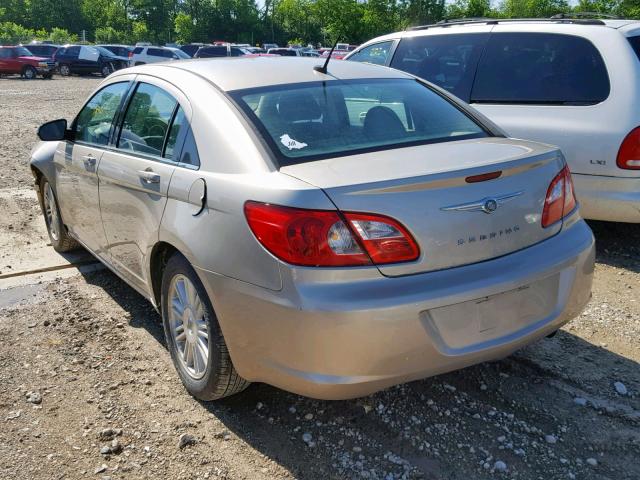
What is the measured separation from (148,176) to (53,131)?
5.32 ft

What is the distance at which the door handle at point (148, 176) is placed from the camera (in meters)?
3.22

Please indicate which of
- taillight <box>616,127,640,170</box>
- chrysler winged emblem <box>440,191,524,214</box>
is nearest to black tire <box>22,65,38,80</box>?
taillight <box>616,127,640,170</box>

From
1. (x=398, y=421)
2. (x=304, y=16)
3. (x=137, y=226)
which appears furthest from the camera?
(x=304, y=16)

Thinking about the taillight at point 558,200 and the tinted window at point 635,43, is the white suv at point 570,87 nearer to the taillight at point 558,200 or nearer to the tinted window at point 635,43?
the tinted window at point 635,43

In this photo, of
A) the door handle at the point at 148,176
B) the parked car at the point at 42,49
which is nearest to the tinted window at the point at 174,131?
the door handle at the point at 148,176

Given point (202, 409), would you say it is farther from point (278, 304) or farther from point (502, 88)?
point (502, 88)

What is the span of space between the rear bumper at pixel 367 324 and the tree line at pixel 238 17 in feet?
230

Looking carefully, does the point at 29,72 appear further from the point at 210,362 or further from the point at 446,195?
the point at 446,195

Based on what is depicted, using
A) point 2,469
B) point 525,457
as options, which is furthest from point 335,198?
point 2,469

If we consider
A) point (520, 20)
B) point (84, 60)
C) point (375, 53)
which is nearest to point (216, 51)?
point (84, 60)

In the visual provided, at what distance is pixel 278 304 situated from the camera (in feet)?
8.06

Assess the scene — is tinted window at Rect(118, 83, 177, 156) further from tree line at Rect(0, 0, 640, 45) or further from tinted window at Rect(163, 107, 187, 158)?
tree line at Rect(0, 0, 640, 45)

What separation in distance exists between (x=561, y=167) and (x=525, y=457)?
1.34 m

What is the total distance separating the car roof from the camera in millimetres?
3293
